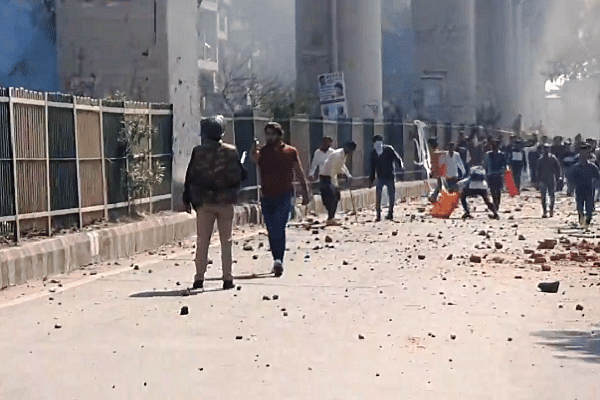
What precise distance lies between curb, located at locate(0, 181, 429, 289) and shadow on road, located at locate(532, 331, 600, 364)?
229 inches

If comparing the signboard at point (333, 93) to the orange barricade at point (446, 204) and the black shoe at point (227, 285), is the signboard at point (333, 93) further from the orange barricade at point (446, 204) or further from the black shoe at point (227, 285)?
the black shoe at point (227, 285)

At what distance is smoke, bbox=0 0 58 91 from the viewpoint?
2552 cm

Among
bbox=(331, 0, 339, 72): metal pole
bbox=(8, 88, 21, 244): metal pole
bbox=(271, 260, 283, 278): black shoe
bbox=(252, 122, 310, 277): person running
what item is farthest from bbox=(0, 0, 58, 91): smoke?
bbox=(331, 0, 339, 72): metal pole

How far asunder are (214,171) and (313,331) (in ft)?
10.5

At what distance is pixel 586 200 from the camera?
2308 cm

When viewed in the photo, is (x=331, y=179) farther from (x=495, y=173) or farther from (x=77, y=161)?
(x=77, y=161)

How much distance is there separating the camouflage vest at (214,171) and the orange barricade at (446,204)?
13331 mm

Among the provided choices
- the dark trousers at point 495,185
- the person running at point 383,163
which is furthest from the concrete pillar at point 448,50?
the person running at point 383,163

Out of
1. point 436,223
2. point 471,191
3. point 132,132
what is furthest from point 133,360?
point 471,191

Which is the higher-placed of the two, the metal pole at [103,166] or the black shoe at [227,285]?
the metal pole at [103,166]

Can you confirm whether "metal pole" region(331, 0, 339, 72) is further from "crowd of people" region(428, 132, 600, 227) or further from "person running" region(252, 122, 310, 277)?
"person running" region(252, 122, 310, 277)

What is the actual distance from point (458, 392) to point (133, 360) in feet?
7.32

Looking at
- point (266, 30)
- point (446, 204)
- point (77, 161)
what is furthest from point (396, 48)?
point (77, 161)

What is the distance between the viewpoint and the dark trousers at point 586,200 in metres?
22.9
